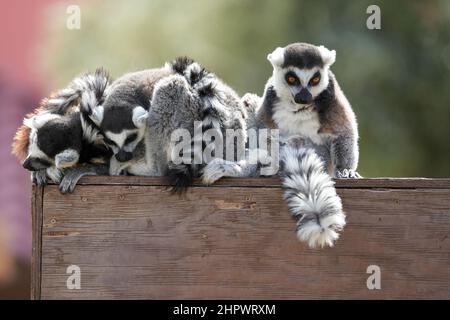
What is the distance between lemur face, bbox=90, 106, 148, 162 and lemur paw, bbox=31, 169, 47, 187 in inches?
16.1

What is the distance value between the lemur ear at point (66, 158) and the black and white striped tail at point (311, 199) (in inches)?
46.6

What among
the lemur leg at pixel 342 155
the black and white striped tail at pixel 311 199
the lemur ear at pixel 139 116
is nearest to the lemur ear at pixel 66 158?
the lemur ear at pixel 139 116

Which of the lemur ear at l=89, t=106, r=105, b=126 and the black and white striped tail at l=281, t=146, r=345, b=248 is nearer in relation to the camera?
the black and white striped tail at l=281, t=146, r=345, b=248

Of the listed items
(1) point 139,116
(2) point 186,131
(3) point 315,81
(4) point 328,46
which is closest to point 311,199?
(2) point 186,131

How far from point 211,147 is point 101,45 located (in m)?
9.90

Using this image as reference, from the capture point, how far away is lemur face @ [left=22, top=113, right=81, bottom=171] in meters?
4.54

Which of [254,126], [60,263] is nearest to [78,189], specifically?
[60,263]

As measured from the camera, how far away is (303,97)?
16.6ft

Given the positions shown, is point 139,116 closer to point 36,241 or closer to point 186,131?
point 186,131

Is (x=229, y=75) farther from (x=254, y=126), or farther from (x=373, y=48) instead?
(x=254, y=126)

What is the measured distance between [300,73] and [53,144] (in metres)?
1.69

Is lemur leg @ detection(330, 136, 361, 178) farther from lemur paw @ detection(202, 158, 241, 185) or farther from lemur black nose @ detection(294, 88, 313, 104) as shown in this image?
lemur paw @ detection(202, 158, 241, 185)

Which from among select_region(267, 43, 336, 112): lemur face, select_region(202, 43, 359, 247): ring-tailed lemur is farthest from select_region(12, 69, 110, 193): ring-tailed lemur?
select_region(267, 43, 336, 112): lemur face

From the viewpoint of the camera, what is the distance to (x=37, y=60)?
1420cm
